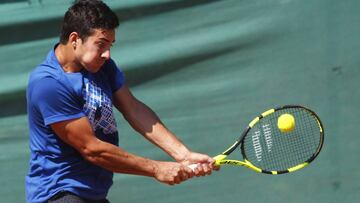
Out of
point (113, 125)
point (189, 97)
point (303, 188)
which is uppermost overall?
point (113, 125)

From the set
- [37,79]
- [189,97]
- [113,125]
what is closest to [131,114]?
[113,125]

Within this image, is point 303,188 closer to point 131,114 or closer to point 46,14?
point 131,114

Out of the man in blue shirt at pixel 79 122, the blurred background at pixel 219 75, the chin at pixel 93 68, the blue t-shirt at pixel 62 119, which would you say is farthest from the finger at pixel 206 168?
the blurred background at pixel 219 75

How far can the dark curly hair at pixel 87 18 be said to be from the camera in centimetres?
342

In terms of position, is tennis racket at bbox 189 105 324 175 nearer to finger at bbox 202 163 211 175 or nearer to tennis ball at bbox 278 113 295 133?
tennis ball at bbox 278 113 295 133

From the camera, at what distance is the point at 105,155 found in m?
3.47

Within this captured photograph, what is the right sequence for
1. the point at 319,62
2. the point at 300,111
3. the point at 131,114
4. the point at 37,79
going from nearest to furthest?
the point at 37,79 < the point at 131,114 < the point at 300,111 < the point at 319,62

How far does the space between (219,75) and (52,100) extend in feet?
4.90

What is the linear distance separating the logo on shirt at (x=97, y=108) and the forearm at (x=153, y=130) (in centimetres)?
28

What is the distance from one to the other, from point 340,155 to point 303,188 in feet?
0.87

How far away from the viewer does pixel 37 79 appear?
3420 mm

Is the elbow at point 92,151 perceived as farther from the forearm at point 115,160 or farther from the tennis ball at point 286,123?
the tennis ball at point 286,123

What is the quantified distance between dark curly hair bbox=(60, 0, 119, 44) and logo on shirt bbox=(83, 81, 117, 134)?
0.70 feet

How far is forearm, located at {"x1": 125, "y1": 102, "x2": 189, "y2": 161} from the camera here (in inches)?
151
